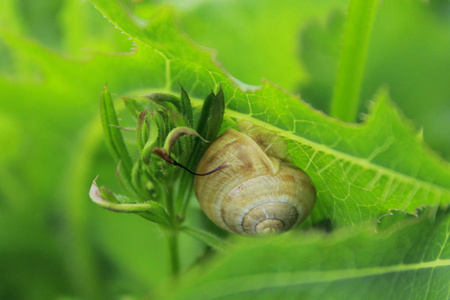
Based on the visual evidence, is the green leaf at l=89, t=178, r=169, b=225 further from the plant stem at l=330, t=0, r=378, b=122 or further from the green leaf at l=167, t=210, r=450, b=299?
the plant stem at l=330, t=0, r=378, b=122

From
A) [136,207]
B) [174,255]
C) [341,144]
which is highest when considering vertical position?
[341,144]

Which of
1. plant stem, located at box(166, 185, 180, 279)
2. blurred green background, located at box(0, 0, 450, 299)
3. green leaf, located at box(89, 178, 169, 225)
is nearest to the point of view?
green leaf, located at box(89, 178, 169, 225)

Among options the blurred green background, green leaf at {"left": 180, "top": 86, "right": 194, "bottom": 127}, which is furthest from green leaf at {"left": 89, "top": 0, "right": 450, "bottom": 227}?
the blurred green background

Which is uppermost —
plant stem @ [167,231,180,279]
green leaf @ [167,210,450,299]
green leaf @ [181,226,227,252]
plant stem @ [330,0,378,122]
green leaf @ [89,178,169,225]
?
plant stem @ [330,0,378,122]

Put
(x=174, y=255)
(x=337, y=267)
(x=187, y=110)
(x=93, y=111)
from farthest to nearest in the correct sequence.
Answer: (x=93, y=111)
(x=174, y=255)
(x=187, y=110)
(x=337, y=267)

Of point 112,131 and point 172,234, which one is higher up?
point 112,131

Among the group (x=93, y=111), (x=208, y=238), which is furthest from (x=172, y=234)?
(x=93, y=111)

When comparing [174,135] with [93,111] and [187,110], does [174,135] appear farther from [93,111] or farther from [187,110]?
[93,111]
